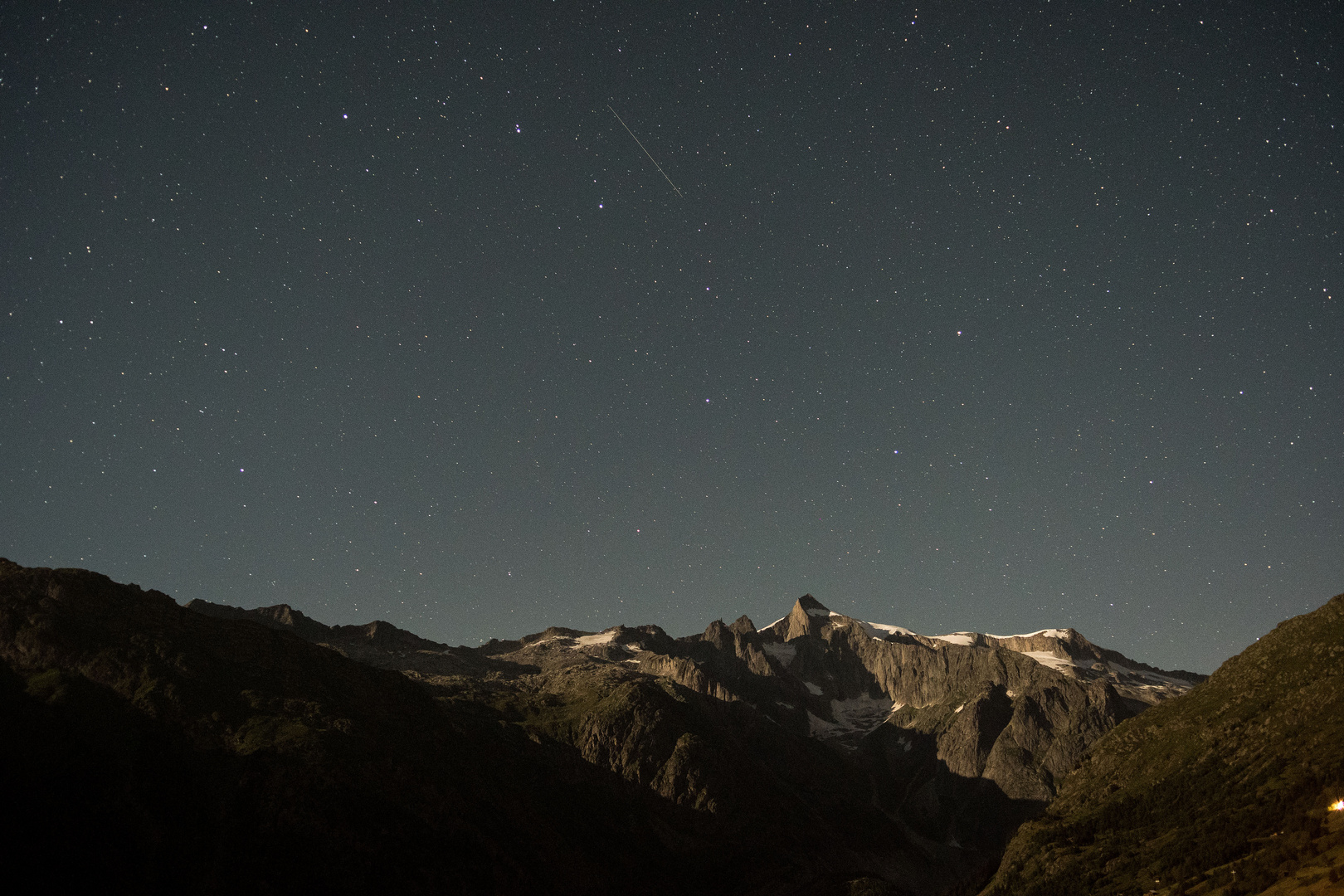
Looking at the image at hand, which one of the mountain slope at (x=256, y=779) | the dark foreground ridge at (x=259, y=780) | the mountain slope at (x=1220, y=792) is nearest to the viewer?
the mountain slope at (x=1220, y=792)

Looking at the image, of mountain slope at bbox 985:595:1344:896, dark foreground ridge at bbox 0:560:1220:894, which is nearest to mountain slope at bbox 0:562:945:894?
dark foreground ridge at bbox 0:560:1220:894

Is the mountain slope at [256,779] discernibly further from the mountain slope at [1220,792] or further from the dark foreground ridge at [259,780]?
the mountain slope at [1220,792]

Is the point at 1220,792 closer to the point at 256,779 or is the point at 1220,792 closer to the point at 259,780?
the point at 259,780

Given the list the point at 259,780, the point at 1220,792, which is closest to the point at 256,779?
the point at 259,780

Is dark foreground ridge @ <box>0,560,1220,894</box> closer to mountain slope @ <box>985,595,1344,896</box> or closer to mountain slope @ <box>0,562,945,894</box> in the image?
mountain slope @ <box>0,562,945,894</box>

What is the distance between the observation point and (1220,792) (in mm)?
81062

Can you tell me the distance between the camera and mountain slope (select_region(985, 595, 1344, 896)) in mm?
62469

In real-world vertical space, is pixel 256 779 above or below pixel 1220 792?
below

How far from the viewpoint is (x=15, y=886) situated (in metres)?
98.7

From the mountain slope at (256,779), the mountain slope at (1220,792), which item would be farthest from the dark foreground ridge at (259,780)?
the mountain slope at (1220,792)

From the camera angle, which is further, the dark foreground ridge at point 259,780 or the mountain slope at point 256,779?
the dark foreground ridge at point 259,780

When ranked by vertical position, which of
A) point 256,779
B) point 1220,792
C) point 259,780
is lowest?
point 259,780

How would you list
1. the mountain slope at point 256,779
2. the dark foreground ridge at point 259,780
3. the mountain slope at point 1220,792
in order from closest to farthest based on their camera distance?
the mountain slope at point 1220,792, the mountain slope at point 256,779, the dark foreground ridge at point 259,780

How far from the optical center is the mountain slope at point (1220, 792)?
205 ft
